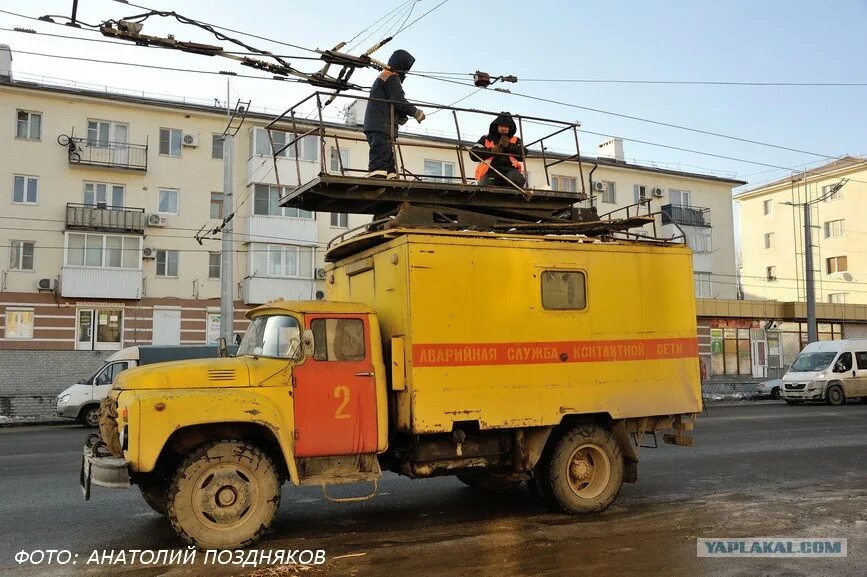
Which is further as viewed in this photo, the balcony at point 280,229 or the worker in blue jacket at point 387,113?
the balcony at point 280,229

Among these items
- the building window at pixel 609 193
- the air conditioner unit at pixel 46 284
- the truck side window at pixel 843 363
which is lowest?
the truck side window at pixel 843 363

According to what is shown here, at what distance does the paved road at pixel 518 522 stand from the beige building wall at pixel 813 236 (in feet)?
154

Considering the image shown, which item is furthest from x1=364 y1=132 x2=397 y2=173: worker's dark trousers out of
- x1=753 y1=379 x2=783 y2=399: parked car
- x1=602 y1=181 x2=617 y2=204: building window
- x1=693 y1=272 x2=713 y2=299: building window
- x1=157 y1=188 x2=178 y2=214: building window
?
x1=693 y1=272 x2=713 y2=299: building window

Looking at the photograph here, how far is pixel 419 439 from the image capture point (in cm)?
774

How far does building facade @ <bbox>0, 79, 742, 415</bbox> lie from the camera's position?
31641 millimetres

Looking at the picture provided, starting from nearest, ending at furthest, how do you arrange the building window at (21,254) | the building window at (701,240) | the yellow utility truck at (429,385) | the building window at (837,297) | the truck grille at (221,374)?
the yellow utility truck at (429,385) → the truck grille at (221,374) → the building window at (21,254) → the building window at (701,240) → the building window at (837,297)

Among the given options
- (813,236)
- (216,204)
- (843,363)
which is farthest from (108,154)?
(813,236)

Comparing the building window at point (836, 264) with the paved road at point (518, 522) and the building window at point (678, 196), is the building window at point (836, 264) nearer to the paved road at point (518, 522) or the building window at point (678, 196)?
→ the building window at point (678, 196)

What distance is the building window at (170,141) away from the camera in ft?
113

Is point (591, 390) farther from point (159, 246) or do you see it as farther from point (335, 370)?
point (159, 246)

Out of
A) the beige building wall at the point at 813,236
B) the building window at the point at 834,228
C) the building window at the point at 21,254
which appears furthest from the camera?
the building window at the point at 834,228

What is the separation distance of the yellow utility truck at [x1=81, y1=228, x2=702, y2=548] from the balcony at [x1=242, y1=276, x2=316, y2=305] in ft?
84.9

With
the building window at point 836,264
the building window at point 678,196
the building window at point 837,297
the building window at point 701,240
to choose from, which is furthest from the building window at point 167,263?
the building window at point 836,264

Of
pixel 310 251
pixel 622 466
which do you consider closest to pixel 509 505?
pixel 622 466
